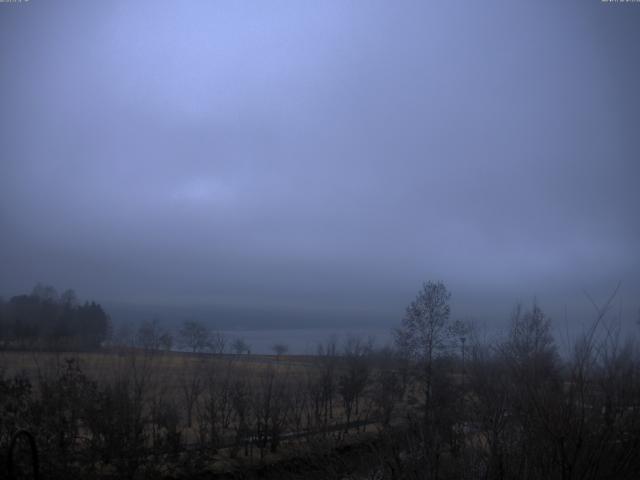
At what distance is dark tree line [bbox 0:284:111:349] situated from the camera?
17.4 metres

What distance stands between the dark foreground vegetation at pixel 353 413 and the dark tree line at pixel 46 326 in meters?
1.54

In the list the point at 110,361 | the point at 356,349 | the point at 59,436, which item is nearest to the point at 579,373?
the point at 59,436

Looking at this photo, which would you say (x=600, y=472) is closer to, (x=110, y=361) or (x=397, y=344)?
(x=110, y=361)

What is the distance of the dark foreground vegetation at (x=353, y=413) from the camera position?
642cm

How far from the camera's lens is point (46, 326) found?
67.2ft

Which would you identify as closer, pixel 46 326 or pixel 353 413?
pixel 46 326

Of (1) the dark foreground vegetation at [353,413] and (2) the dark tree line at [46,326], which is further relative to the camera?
(2) the dark tree line at [46,326]

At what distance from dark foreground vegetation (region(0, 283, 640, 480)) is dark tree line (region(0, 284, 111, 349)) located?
1.54 m

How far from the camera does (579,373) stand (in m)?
6.00

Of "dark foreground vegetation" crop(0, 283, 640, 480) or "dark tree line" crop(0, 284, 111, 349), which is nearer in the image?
"dark foreground vegetation" crop(0, 283, 640, 480)

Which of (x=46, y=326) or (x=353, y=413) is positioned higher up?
(x=46, y=326)

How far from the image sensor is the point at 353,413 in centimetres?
3691

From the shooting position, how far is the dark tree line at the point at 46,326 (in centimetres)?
1742

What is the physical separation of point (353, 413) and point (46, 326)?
24.5m
